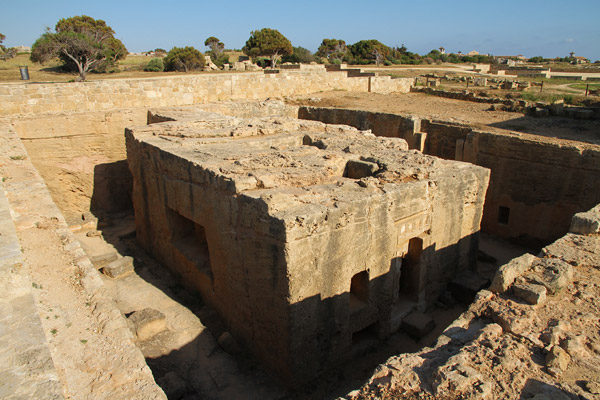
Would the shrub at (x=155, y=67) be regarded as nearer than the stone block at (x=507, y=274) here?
No

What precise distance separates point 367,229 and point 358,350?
5.56ft

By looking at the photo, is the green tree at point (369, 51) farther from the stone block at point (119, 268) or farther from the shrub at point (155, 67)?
the stone block at point (119, 268)

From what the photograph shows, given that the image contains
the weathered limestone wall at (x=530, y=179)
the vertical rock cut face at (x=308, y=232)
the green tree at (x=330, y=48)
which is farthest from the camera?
the green tree at (x=330, y=48)

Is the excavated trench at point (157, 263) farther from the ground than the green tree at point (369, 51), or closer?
closer

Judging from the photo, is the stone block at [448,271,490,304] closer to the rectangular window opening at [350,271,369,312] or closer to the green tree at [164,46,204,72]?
the rectangular window opening at [350,271,369,312]

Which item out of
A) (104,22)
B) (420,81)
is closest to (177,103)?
(420,81)

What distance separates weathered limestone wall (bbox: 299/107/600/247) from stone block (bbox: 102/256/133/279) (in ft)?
24.7

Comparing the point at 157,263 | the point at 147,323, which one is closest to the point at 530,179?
the point at 157,263

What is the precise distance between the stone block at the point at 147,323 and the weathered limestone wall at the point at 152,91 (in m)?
7.22

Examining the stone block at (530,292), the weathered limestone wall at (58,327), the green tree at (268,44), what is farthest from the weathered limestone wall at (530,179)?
the green tree at (268,44)

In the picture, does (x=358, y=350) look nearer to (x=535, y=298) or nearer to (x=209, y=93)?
(x=535, y=298)

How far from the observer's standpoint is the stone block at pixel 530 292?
368 centimetres

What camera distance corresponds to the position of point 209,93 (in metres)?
13.4

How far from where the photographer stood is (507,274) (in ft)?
12.9
